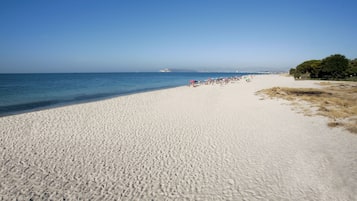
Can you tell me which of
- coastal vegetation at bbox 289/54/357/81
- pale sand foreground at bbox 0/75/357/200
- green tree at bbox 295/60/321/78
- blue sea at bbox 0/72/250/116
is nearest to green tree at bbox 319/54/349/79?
coastal vegetation at bbox 289/54/357/81

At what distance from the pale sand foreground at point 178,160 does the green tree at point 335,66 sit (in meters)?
35.4

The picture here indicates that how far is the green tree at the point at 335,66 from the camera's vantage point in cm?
3556

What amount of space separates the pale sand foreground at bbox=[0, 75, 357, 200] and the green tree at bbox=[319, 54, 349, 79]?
116ft

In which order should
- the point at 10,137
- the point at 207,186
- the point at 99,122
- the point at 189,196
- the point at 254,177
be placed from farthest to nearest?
the point at 99,122 < the point at 10,137 < the point at 254,177 < the point at 207,186 < the point at 189,196

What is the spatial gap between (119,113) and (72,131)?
362cm

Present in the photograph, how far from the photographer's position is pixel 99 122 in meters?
9.69

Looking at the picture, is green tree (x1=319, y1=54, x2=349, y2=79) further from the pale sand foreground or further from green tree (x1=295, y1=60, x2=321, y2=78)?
the pale sand foreground

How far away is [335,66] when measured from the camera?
36188 mm

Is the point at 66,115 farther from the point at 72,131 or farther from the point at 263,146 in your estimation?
the point at 263,146

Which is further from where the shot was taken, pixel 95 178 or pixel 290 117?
pixel 290 117

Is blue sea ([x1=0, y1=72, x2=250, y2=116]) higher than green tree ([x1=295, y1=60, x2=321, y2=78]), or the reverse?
green tree ([x1=295, y1=60, x2=321, y2=78])

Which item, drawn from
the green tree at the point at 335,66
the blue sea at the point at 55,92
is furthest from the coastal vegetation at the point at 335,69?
the blue sea at the point at 55,92

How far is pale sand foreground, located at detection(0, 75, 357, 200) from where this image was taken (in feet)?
13.5

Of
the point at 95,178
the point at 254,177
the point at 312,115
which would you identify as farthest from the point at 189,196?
the point at 312,115
